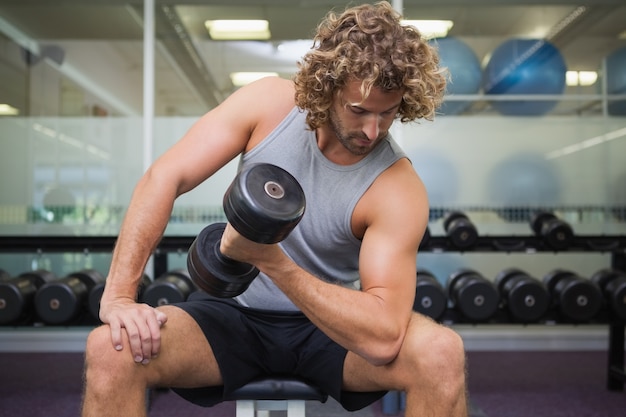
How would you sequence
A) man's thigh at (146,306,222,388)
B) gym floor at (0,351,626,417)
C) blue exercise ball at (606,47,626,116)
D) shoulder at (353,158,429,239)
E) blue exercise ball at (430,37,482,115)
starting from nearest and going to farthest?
man's thigh at (146,306,222,388) → shoulder at (353,158,429,239) → gym floor at (0,351,626,417) → blue exercise ball at (430,37,482,115) → blue exercise ball at (606,47,626,116)

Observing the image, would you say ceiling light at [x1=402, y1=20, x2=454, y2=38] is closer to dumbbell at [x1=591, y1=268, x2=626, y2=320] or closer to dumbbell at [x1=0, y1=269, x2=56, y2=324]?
dumbbell at [x1=591, y1=268, x2=626, y2=320]

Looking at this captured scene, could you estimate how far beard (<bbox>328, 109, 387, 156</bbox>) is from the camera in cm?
146

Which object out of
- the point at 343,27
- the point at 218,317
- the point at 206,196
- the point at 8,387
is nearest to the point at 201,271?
the point at 218,317

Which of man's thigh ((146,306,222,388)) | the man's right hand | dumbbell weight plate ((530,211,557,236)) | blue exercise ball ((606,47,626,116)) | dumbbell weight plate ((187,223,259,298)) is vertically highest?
blue exercise ball ((606,47,626,116))

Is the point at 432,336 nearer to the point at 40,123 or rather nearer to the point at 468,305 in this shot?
the point at 468,305

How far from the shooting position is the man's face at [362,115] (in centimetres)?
142

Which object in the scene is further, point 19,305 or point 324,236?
point 19,305

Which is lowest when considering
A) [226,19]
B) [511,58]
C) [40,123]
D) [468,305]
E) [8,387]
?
[8,387]

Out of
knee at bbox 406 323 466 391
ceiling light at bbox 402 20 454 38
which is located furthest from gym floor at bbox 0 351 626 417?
ceiling light at bbox 402 20 454 38

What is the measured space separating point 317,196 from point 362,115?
22 cm

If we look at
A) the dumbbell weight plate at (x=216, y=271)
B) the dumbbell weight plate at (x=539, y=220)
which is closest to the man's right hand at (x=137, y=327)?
the dumbbell weight plate at (x=216, y=271)

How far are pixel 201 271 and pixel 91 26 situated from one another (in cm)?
360

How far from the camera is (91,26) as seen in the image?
14.4 ft

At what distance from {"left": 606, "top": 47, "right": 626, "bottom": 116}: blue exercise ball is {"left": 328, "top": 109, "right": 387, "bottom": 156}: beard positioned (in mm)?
3332
